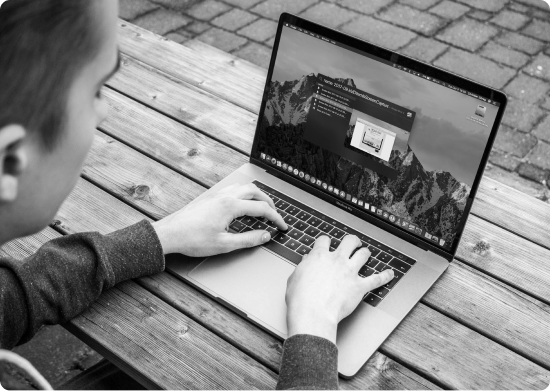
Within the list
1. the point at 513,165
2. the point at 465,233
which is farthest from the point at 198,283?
the point at 513,165

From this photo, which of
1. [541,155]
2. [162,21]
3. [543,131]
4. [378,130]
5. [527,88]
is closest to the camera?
[378,130]

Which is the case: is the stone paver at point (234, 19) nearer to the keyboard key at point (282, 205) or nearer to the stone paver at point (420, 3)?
the stone paver at point (420, 3)

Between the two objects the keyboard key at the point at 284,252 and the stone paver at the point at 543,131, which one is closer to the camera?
the keyboard key at the point at 284,252

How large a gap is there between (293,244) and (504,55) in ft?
8.91

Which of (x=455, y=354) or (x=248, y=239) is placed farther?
A: (x=248, y=239)

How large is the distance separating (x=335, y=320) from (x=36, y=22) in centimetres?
75

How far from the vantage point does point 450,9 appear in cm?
397

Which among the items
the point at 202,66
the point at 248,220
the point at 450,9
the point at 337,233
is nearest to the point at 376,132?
the point at 337,233

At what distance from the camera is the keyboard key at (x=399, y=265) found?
1.36 metres

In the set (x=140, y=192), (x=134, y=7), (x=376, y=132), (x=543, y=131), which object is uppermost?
(x=376, y=132)

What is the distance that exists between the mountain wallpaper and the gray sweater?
420mm

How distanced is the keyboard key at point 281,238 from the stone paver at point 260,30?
2.53 meters

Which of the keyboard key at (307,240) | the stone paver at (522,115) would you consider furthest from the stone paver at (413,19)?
the keyboard key at (307,240)

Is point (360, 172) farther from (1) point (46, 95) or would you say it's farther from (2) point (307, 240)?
(1) point (46, 95)
